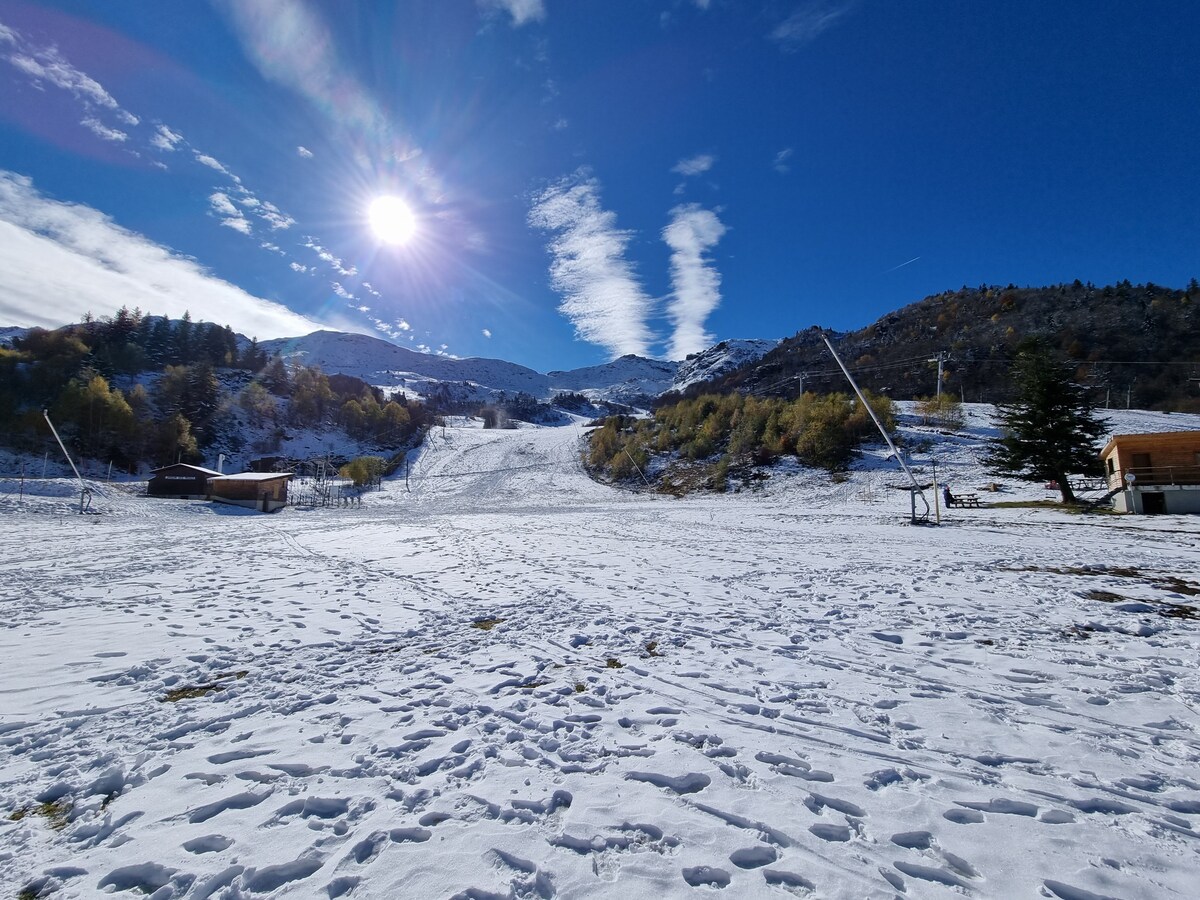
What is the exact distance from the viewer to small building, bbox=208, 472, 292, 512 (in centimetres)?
4884

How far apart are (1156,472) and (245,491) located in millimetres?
68474

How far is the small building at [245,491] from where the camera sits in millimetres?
48844

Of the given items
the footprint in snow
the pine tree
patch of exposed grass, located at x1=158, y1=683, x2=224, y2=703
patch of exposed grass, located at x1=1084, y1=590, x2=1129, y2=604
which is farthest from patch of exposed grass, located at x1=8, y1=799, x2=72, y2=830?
the pine tree

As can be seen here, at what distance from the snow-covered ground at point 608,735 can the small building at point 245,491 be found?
4264 cm

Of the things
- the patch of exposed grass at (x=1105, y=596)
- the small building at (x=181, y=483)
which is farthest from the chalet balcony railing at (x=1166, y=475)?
the small building at (x=181, y=483)

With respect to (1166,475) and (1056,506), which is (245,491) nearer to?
(1056,506)

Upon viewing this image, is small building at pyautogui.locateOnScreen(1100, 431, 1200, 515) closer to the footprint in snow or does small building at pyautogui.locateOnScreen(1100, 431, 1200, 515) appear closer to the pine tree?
the pine tree

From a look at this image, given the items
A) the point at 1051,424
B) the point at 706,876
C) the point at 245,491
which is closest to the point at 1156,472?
the point at 1051,424

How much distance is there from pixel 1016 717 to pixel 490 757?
5.06m

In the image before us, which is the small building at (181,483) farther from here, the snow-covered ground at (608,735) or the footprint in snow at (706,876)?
the footprint in snow at (706,876)

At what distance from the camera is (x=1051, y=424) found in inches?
1185

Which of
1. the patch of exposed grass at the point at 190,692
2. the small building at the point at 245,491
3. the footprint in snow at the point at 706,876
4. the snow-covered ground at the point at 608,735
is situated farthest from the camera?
the small building at the point at 245,491

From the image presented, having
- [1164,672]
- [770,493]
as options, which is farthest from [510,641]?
[770,493]

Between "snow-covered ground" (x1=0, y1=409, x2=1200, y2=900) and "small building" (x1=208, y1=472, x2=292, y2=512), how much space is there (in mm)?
42644
